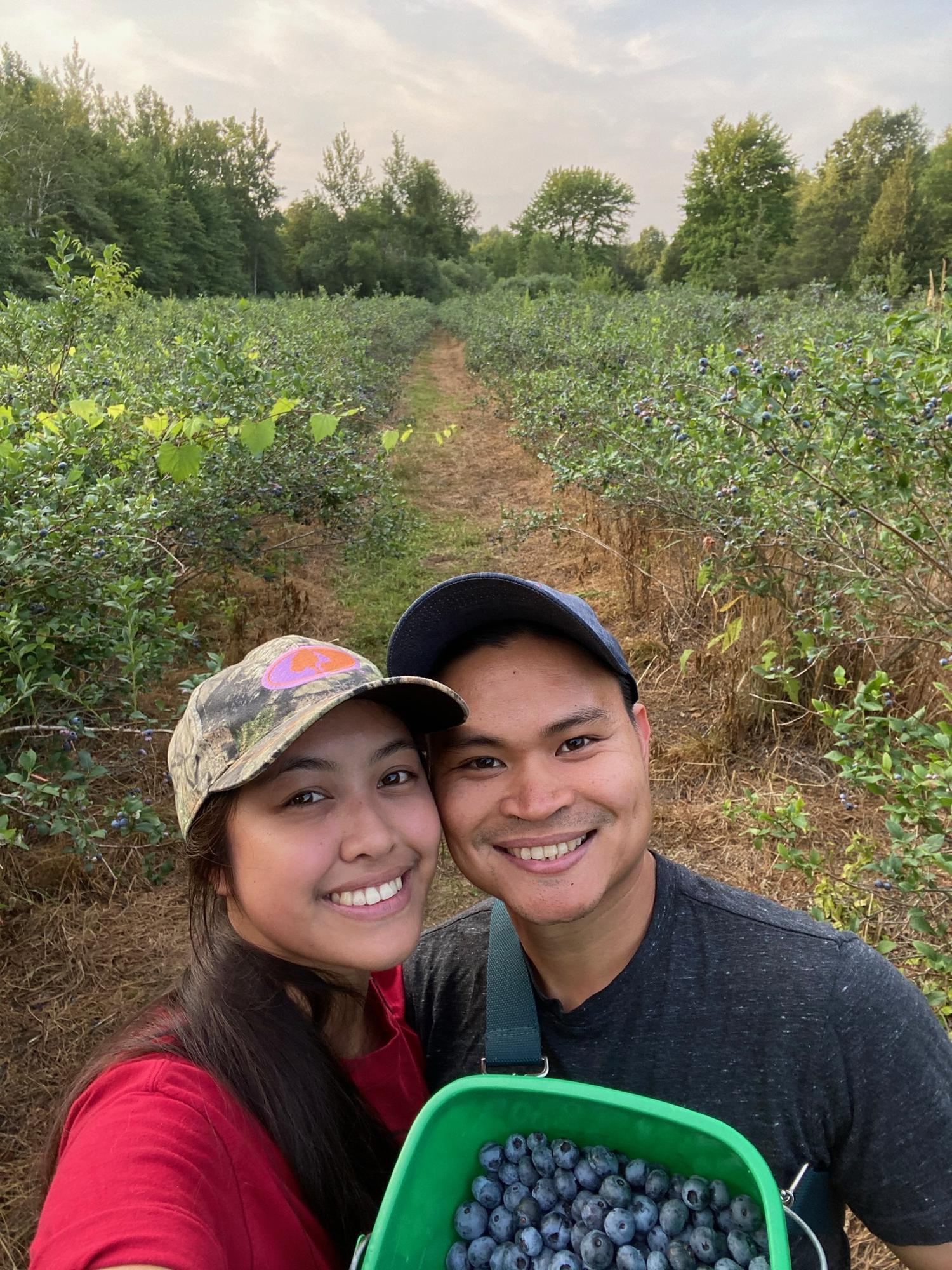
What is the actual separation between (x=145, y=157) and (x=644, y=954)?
158 feet

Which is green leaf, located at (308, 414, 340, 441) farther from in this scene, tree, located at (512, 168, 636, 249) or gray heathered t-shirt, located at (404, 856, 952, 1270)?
tree, located at (512, 168, 636, 249)

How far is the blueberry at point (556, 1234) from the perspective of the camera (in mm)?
789

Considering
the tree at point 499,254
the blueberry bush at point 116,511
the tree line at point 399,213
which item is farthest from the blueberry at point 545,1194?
the tree at point 499,254

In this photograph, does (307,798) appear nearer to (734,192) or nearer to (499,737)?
(499,737)

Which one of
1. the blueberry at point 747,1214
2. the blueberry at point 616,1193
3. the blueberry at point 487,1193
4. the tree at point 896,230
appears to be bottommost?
the blueberry at point 487,1193

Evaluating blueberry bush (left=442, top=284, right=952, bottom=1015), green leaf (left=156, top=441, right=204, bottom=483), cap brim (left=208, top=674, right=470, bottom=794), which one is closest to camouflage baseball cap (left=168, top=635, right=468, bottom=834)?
cap brim (left=208, top=674, right=470, bottom=794)

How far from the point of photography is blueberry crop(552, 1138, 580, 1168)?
2.69ft

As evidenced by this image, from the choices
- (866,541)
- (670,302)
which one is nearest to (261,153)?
(670,302)

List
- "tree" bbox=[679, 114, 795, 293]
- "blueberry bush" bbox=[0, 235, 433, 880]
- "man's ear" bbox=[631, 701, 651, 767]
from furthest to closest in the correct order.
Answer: "tree" bbox=[679, 114, 795, 293], "blueberry bush" bbox=[0, 235, 433, 880], "man's ear" bbox=[631, 701, 651, 767]

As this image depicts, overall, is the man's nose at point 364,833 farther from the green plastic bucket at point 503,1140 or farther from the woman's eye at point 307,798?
the green plastic bucket at point 503,1140

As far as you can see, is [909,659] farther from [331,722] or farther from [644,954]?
[331,722]

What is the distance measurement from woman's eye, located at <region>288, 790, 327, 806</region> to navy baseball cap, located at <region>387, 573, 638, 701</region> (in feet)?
0.79

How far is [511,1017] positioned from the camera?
1132mm

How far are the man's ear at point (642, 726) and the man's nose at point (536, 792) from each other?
18 cm
